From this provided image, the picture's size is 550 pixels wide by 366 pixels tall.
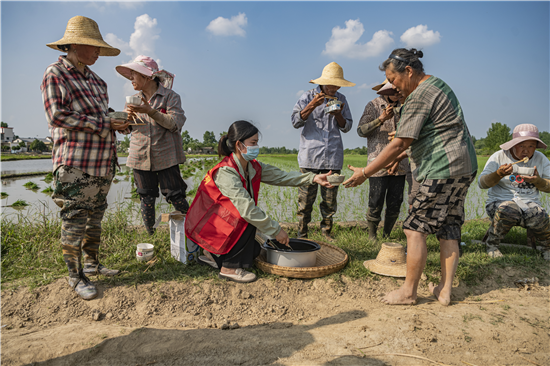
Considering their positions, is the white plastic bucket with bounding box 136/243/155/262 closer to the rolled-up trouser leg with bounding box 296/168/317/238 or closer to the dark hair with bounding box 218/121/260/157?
the dark hair with bounding box 218/121/260/157

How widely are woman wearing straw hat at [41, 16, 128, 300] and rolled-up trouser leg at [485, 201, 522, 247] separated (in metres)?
3.65

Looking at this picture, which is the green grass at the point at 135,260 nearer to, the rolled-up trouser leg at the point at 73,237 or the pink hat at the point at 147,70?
the rolled-up trouser leg at the point at 73,237

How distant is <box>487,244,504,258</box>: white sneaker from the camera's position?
3.25m

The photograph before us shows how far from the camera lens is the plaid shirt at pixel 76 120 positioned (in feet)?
6.98

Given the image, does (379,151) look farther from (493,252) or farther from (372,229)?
(493,252)

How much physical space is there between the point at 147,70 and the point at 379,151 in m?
2.47

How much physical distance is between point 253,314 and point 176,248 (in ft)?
3.46

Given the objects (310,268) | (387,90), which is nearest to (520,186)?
(387,90)

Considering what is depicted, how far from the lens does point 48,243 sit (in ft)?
10.4

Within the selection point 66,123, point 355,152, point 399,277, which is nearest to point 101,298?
point 66,123

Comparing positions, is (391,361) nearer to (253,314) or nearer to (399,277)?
(253,314)

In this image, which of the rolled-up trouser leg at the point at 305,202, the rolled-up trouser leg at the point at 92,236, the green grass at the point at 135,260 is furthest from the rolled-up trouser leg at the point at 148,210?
the rolled-up trouser leg at the point at 305,202

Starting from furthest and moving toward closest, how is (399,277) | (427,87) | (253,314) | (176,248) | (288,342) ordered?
1. (176,248)
2. (399,277)
3. (253,314)
4. (427,87)
5. (288,342)

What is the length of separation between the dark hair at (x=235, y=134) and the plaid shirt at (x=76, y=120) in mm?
853
